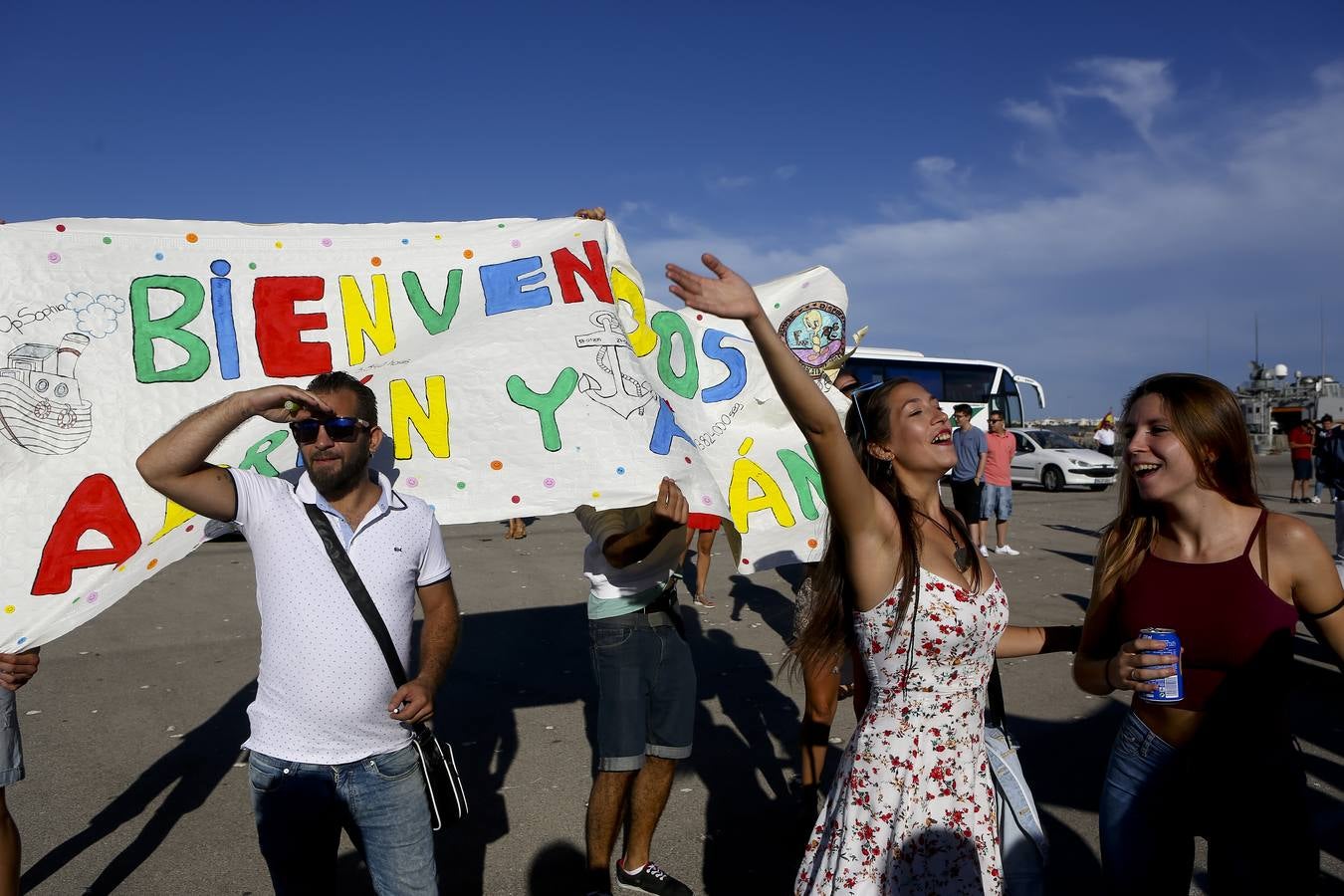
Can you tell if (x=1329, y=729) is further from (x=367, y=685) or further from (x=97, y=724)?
(x=97, y=724)

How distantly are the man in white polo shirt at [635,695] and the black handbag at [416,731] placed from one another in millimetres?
897

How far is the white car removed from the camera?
23000 millimetres

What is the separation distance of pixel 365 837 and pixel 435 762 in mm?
273

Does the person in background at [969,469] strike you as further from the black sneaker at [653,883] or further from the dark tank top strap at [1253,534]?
the dark tank top strap at [1253,534]

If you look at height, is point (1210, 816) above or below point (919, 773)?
below

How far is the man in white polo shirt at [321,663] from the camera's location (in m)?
2.62

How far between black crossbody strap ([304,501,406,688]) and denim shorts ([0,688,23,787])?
4.20 feet

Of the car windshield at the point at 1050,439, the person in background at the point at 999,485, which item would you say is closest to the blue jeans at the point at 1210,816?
the person in background at the point at 999,485

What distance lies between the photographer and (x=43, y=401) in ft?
10.2

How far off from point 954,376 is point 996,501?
13582 millimetres

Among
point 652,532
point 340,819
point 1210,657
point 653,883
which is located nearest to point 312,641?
point 340,819

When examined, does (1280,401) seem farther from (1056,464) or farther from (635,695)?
(635,695)

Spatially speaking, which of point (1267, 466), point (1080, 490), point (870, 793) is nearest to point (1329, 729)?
point (870, 793)

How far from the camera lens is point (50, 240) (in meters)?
3.30
